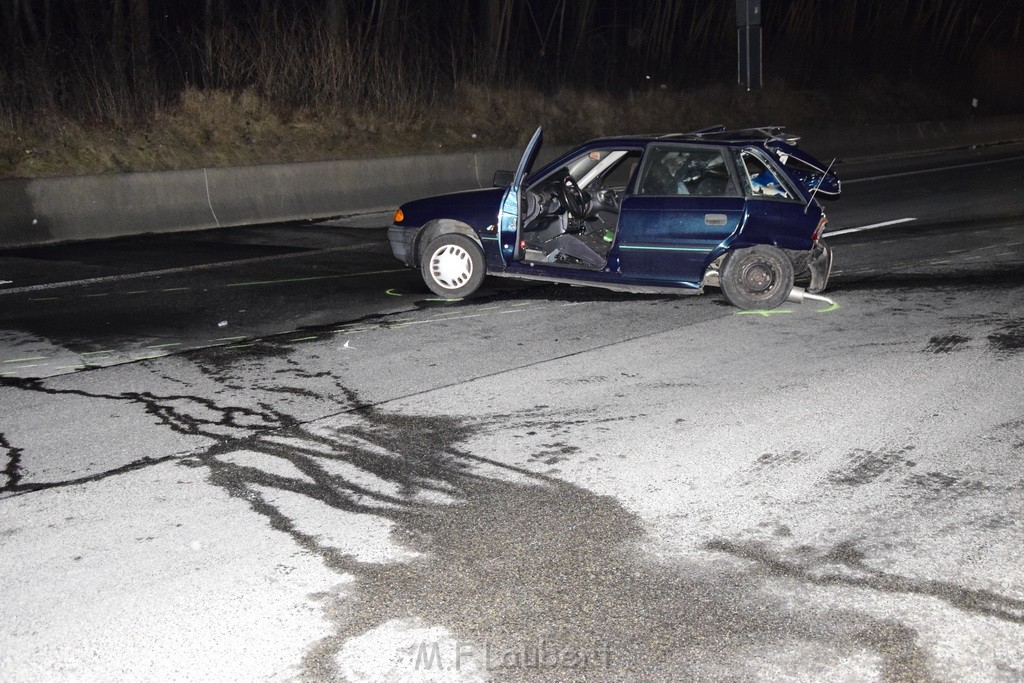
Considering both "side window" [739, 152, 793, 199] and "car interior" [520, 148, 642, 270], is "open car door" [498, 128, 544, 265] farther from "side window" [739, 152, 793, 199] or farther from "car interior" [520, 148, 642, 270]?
"side window" [739, 152, 793, 199]

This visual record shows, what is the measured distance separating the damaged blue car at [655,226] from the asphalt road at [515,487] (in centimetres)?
30

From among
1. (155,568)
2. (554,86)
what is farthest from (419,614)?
(554,86)

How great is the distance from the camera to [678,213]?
9.62 meters

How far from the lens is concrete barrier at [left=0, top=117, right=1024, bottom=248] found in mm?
14398

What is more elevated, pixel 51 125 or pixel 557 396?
pixel 51 125

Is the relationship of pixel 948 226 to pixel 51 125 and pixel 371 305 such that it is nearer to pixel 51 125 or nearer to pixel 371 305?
pixel 371 305

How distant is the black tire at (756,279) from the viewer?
955cm

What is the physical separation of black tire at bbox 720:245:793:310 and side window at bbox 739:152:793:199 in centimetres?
47

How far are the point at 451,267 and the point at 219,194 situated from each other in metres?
6.74

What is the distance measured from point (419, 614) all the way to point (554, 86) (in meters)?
21.2

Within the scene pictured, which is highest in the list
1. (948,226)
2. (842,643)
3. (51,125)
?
(51,125)

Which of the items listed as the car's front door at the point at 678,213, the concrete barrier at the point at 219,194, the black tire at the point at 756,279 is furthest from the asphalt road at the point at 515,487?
the concrete barrier at the point at 219,194

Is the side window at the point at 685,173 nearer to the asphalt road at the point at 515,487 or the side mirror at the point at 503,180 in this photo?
the asphalt road at the point at 515,487

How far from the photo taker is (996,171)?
20438mm
